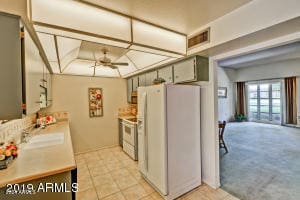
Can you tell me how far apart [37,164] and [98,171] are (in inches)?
73.8

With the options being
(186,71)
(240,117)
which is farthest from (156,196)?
(240,117)

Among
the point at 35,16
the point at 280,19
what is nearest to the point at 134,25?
the point at 35,16

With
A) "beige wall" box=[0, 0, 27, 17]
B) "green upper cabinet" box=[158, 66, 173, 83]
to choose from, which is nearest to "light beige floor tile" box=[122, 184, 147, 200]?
"green upper cabinet" box=[158, 66, 173, 83]

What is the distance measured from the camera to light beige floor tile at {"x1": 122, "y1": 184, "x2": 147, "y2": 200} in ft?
7.18

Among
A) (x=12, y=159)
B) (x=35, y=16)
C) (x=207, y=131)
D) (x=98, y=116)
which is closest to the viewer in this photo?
(x=35, y=16)

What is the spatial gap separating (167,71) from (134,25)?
4.17ft

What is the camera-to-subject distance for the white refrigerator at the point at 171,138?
208cm

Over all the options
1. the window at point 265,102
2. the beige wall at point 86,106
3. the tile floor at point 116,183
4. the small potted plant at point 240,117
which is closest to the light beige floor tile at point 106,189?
the tile floor at point 116,183

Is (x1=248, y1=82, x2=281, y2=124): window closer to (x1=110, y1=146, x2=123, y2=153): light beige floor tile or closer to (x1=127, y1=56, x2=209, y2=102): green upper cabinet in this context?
(x1=127, y1=56, x2=209, y2=102): green upper cabinet

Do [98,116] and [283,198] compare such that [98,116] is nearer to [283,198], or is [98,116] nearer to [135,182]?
[135,182]

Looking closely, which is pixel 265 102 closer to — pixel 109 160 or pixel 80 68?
pixel 109 160

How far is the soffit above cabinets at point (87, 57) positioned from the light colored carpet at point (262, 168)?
246cm

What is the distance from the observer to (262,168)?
2.99m

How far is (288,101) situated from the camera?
254 inches
